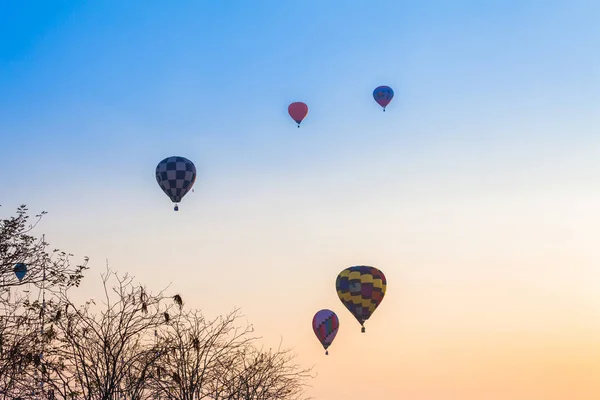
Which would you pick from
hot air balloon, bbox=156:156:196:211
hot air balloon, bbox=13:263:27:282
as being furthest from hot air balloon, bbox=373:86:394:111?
hot air balloon, bbox=13:263:27:282

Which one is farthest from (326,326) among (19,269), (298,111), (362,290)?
(19,269)

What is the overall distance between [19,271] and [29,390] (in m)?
5.63

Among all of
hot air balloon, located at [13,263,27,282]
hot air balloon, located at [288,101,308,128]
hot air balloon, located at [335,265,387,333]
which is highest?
hot air balloon, located at [288,101,308,128]

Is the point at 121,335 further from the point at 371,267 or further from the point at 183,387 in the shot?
the point at 371,267

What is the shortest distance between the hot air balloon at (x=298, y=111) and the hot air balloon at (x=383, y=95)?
7119 mm

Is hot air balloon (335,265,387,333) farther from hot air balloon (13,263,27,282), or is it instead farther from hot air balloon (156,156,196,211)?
hot air balloon (13,263,27,282)

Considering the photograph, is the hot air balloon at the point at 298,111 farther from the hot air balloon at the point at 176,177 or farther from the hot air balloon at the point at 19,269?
the hot air balloon at the point at 19,269

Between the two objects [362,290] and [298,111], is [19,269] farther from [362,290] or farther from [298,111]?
[298,111]

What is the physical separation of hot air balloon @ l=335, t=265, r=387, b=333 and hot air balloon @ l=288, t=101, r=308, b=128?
43.3 feet

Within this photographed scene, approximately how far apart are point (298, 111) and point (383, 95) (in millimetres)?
8394

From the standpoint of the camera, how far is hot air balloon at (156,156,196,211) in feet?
219

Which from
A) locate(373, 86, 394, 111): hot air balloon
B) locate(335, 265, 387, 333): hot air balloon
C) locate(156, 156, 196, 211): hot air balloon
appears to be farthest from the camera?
locate(373, 86, 394, 111): hot air balloon

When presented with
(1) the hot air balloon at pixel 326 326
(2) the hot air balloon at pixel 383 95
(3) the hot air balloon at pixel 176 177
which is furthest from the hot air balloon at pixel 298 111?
(1) the hot air balloon at pixel 326 326

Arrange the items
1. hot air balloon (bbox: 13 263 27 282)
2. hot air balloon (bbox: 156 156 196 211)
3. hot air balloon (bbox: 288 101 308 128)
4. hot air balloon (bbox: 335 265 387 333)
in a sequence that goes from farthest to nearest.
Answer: hot air balloon (bbox: 288 101 308 128) → hot air balloon (bbox: 335 265 387 333) → hot air balloon (bbox: 156 156 196 211) → hot air balloon (bbox: 13 263 27 282)
